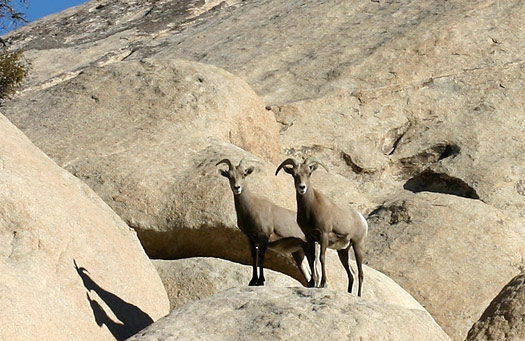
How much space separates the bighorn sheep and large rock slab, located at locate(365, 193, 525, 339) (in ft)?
10.0

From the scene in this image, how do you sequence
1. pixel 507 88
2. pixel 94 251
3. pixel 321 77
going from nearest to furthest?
pixel 94 251 → pixel 507 88 → pixel 321 77

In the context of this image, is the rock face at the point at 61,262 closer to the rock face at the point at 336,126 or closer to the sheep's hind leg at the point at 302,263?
the sheep's hind leg at the point at 302,263

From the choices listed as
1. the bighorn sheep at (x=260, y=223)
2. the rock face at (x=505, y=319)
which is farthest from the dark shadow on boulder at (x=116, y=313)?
the rock face at (x=505, y=319)

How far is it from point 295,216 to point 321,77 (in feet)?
27.5

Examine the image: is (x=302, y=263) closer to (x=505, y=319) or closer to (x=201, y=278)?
(x=201, y=278)

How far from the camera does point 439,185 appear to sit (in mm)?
16328

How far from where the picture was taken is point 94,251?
9.69 m

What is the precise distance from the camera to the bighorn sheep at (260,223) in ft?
34.6

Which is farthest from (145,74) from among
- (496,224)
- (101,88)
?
(496,224)

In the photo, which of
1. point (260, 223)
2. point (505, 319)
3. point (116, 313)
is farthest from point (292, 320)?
point (260, 223)

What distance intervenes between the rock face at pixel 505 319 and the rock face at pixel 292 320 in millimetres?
1558

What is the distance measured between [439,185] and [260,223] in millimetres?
6423

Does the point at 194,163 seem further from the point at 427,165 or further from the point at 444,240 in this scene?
the point at 427,165

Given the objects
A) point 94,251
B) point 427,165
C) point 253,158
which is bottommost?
point 427,165
